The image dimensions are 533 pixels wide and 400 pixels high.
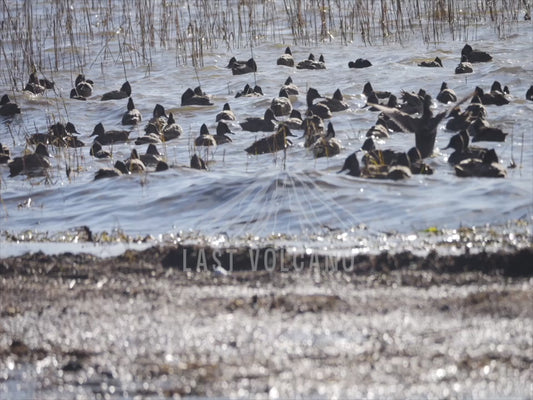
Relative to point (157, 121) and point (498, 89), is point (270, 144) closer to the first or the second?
point (157, 121)

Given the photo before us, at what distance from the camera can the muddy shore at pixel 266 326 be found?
523cm

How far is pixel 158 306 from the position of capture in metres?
6.57

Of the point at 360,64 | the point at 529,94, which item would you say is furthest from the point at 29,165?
the point at 360,64

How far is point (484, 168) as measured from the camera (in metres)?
10.1

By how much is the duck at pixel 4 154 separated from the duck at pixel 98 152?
3.36ft

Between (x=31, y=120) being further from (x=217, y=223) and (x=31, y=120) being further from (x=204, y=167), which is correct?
(x=217, y=223)

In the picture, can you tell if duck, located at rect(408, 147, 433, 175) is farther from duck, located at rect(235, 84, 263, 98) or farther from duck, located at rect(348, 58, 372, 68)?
duck, located at rect(348, 58, 372, 68)

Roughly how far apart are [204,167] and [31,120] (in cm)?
534

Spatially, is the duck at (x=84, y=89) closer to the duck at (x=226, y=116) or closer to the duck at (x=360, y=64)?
the duck at (x=226, y=116)

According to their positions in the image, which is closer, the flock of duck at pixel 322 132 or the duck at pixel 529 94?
the flock of duck at pixel 322 132

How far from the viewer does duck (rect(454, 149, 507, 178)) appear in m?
10.0

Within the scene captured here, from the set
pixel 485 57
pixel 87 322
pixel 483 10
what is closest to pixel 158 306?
pixel 87 322

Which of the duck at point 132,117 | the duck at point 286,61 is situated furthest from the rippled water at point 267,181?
the duck at point 286,61

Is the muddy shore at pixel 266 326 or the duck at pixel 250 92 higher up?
A: the duck at pixel 250 92
